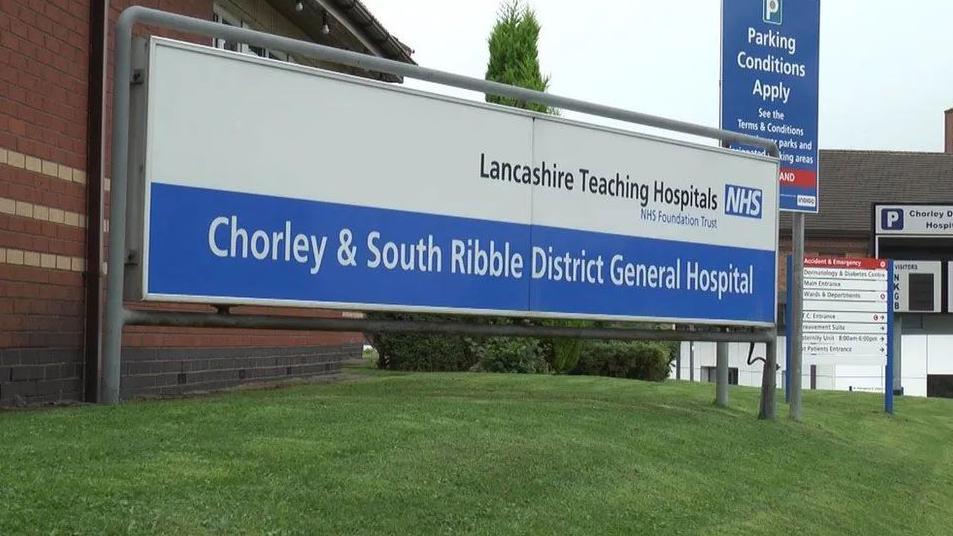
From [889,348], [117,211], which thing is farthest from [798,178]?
→ [117,211]

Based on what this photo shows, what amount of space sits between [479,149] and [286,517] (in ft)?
17.4

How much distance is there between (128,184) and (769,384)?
23.5 ft

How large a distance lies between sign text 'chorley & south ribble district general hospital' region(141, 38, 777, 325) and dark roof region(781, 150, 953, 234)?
1846 inches

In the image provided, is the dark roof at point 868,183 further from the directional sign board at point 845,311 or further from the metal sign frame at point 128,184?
the metal sign frame at point 128,184

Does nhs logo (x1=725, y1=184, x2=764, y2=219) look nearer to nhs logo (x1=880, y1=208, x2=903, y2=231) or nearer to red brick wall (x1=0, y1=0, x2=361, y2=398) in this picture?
red brick wall (x1=0, y1=0, x2=361, y2=398)

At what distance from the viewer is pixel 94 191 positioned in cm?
959

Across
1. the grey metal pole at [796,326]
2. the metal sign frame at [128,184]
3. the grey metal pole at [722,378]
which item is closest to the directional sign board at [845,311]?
the grey metal pole at [796,326]

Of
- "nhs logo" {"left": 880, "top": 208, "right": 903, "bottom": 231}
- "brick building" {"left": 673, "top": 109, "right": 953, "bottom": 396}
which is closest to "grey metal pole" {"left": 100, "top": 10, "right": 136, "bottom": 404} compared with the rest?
"nhs logo" {"left": 880, "top": 208, "right": 903, "bottom": 231}

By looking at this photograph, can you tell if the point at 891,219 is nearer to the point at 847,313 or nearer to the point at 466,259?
the point at 847,313

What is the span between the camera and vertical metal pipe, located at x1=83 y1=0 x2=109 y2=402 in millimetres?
9531

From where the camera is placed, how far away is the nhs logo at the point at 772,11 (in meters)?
13.6

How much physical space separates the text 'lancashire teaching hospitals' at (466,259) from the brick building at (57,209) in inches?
61.0

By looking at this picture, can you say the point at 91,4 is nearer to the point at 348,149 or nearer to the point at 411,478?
the point at 348,149

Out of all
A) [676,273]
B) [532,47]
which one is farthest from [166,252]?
[532,47]
